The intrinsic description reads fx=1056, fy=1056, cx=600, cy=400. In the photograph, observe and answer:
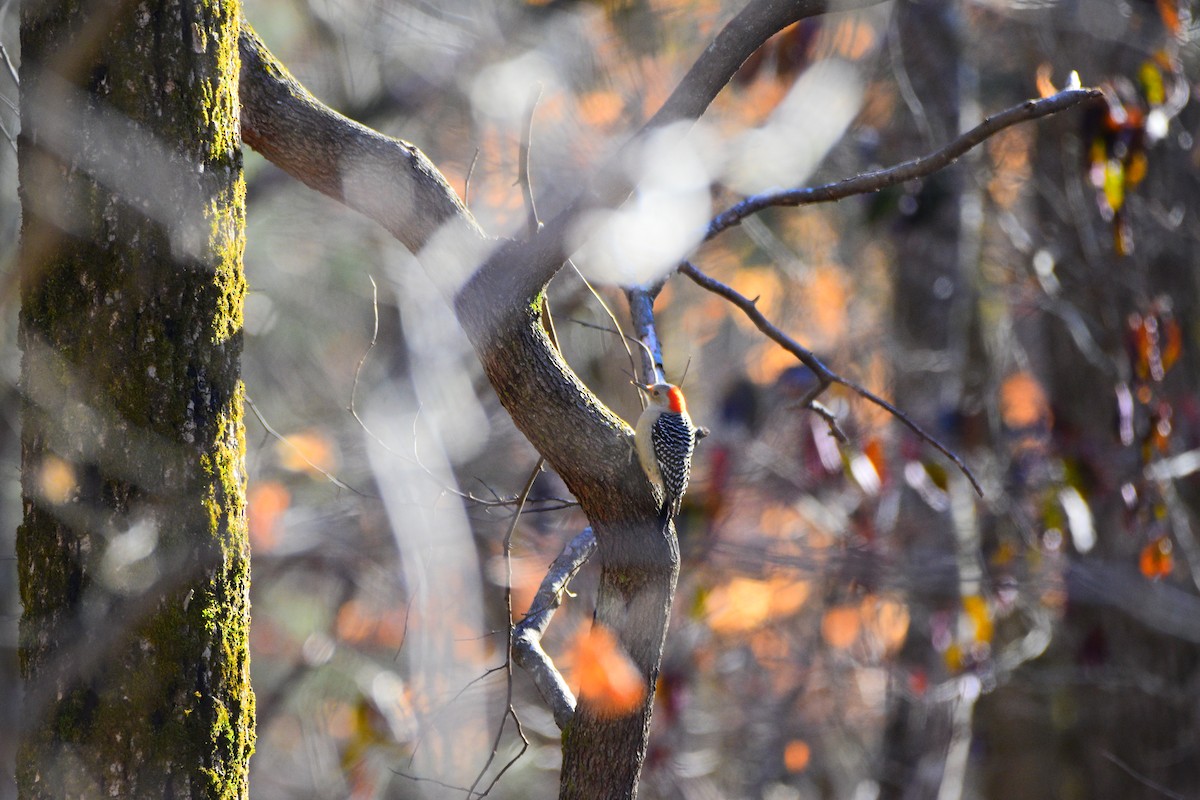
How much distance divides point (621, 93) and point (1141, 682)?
4748 mm

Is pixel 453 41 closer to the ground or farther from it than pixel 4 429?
farther from it

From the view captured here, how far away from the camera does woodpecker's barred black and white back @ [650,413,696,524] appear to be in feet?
8.89

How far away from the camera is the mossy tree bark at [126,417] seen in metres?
1.70

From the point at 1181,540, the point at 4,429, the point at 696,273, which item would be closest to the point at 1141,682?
the point at 1181,540

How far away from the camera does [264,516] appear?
20.5ft

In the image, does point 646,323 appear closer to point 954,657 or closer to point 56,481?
point 56,481

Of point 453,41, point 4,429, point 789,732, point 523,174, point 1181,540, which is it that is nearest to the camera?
point 523,174

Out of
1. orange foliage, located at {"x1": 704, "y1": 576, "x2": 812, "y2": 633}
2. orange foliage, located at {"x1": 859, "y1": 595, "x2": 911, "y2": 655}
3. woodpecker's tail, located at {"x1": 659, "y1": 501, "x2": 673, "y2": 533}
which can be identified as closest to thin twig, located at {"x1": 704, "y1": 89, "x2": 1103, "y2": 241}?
woodpecker's tail, located at {"x1": 659, "y1": 501, "x2": 673, "y2": 533}

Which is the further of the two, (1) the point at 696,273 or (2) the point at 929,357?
(2) the point at 929,357

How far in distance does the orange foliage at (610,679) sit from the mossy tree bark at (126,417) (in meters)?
0.63

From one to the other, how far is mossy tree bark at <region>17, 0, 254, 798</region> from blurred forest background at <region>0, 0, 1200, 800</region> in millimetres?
2269

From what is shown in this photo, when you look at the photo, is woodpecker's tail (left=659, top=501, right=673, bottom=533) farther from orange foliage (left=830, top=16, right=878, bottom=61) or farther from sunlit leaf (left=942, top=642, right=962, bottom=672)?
orange foliage (left=830, top=16, right=878, bottom=61)

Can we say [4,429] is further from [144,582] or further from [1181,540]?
[1181,540]

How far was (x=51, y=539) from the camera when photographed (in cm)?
173
